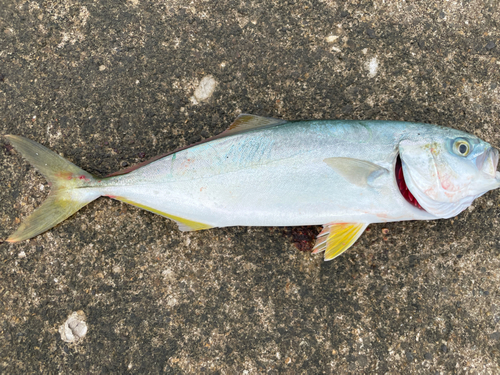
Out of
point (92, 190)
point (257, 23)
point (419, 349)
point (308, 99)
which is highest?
point (257, 23)

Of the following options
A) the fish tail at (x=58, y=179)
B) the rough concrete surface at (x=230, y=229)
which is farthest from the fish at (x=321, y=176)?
the rough concrete surface at (x=230, y=229)

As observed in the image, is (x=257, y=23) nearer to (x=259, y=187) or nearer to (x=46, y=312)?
(x=259, y=187)

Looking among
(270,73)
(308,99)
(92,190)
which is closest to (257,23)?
(270,73)

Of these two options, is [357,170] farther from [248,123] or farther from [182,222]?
[182,222]

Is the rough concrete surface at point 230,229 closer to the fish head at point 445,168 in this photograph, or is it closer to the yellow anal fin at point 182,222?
the yellow anal fin at point 182,222

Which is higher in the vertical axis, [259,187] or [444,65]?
[444,65]

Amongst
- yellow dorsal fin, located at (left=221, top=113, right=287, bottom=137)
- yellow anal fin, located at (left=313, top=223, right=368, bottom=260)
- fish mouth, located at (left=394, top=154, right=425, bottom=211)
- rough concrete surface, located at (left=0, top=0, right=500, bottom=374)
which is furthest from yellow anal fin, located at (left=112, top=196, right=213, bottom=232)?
fish mouth, located at (left=394, top=154, right=425, bottom=211)

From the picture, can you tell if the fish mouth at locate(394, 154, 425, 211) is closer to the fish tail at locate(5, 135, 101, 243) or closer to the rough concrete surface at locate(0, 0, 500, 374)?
the rough concrete surface at locate(0, 0, 500, 374)
